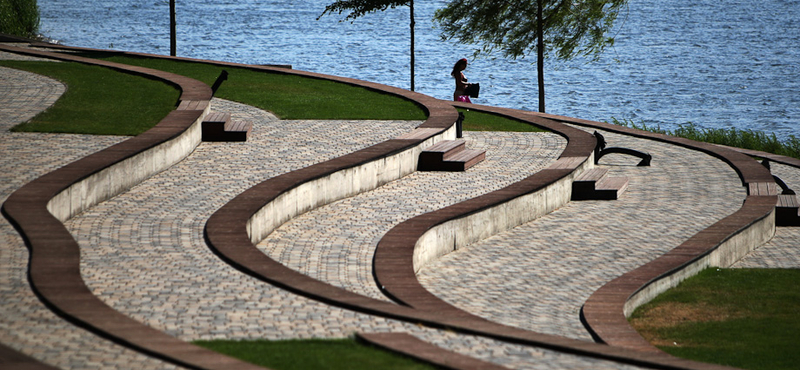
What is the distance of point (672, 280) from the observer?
1139cm

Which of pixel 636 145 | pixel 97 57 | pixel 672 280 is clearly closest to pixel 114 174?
pixel 672 280

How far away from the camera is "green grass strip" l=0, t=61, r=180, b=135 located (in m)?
15.1

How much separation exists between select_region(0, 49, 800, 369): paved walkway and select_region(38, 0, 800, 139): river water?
2256cm

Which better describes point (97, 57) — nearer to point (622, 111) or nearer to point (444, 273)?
point (444, 273)

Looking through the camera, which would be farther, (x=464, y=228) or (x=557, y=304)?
(x=464, y=228)

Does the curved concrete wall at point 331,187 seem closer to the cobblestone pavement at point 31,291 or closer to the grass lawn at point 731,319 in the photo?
the cobblestone pavement at point 31,291

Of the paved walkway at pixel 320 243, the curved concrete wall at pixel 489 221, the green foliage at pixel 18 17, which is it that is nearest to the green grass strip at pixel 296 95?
the paved walkway at pixel 320 243

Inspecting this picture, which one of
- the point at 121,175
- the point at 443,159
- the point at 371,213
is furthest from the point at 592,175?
the point at 121,175

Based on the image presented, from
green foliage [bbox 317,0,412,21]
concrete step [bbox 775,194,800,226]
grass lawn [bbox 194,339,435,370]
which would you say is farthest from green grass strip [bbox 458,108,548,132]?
green foliage [bbox 317,0,412,21]

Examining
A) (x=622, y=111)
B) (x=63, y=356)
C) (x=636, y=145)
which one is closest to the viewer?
(x=63, y=356)

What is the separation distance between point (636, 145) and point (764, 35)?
6961 centimetres

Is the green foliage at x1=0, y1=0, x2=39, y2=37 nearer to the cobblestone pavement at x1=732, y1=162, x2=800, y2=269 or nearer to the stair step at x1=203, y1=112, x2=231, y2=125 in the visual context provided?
the stair step at x1=203, y1=112, x2=231, y2=125

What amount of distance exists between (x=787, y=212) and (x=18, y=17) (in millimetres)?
37734

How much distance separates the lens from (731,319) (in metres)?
10.4
